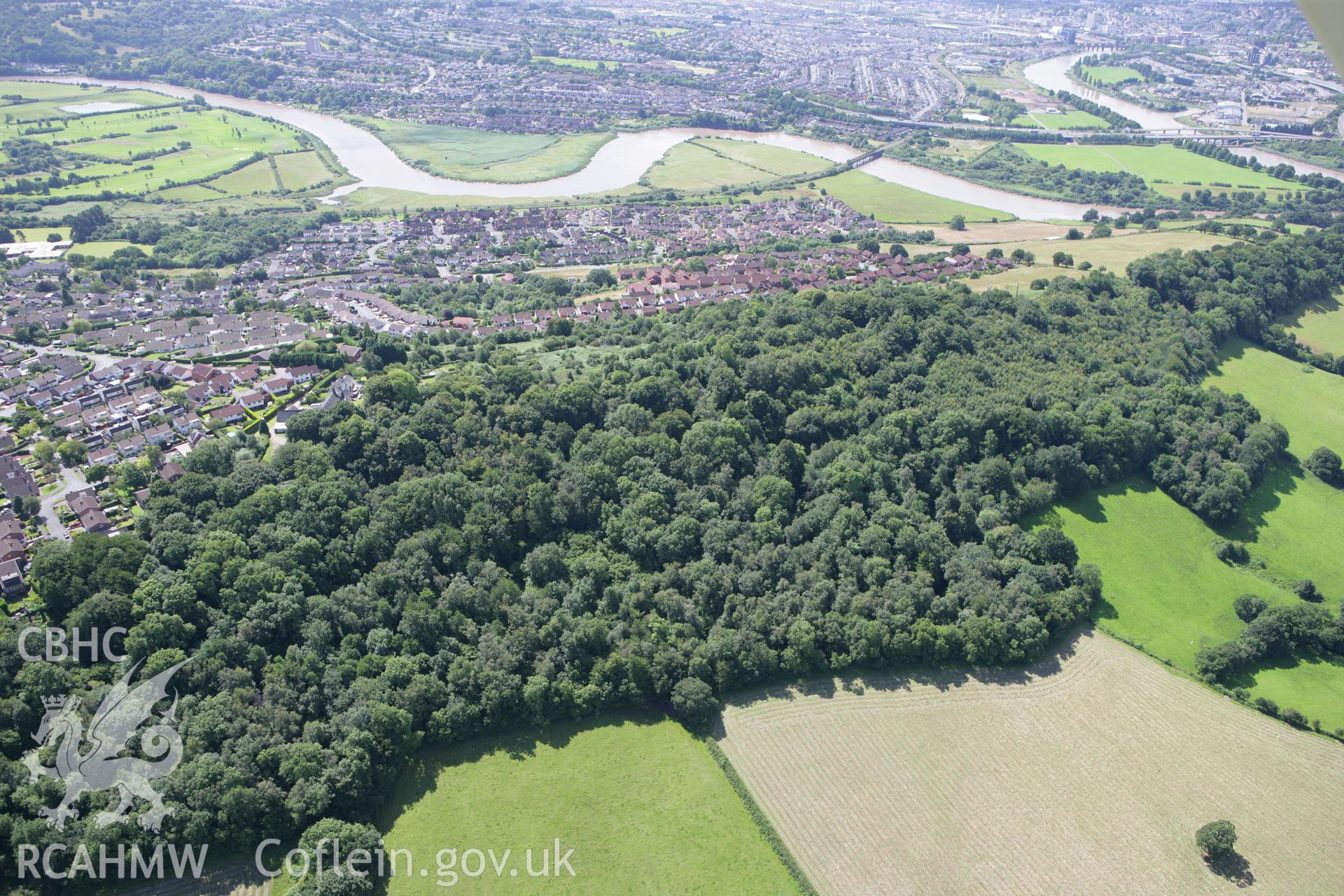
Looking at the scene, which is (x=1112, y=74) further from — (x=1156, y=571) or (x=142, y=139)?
(x=142, y=139)

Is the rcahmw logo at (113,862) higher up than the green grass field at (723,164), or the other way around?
the green grass field at (723,164)

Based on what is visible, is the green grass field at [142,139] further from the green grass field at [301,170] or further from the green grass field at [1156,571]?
the green grass field at [1156,571]

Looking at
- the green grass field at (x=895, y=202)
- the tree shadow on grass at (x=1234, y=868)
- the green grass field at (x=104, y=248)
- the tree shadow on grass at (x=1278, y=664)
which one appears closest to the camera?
the tree shadow on grass at (x=1234, y=868)

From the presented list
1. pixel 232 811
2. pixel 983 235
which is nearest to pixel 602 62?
pixel 983 235

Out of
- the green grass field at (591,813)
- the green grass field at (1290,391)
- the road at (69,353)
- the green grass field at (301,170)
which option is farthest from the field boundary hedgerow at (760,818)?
the green grass field at (301,170)

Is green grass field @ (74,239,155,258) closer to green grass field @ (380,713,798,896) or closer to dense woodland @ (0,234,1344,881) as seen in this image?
dense woodland @ (0,234,1344,881)

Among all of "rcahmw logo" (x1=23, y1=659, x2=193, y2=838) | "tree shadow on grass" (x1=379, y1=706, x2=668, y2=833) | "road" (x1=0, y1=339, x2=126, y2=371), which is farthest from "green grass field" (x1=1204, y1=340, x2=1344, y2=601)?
"road" (x1=0, y1=339, x2=126, y2=371)

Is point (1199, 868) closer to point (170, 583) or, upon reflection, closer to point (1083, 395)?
point (1083, 395)
